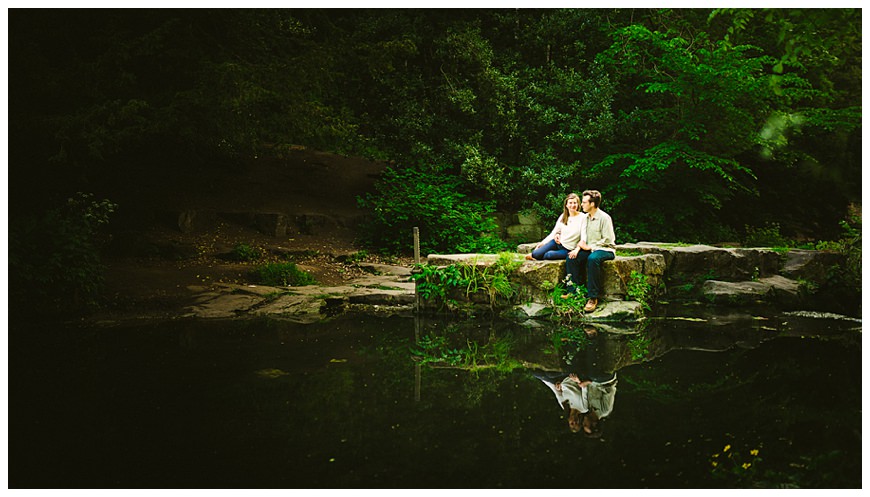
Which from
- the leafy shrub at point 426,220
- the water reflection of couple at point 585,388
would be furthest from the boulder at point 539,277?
the leafy shrub at point 426,220

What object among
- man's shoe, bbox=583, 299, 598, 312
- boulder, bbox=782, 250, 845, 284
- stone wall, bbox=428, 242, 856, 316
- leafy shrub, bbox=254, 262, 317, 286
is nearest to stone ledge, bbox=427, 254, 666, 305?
stone wall, bbox=428, 242, 856, 316

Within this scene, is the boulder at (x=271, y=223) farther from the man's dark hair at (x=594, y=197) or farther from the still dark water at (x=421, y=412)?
the man's dark hair at (x=594, y=197)

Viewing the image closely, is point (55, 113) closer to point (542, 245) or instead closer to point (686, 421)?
point (542, 245)

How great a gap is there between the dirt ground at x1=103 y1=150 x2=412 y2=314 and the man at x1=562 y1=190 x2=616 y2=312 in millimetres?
4225

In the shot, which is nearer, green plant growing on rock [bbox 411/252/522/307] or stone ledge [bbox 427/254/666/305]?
stone ledge [bbox 427/254/666/305]

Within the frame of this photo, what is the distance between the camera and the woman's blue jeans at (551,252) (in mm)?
8203

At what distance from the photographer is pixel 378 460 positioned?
332 centimetres

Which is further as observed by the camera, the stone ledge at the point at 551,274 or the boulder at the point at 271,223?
the boulder at the point at 271,223

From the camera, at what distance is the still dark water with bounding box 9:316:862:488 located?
10.5 feet

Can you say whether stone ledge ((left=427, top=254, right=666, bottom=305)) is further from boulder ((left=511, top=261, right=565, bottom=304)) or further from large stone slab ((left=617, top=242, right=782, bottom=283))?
large stone slab ((left=617, top=242, right=782, bottom=283))

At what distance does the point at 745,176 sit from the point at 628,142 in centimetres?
353

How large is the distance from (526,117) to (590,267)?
8.38 meters

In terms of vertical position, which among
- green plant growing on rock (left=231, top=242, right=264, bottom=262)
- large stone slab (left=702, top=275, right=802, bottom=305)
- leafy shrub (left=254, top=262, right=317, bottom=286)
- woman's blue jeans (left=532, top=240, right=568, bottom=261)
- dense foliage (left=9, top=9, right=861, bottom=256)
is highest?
dense foliage (left=9, top=9, right=861, bottom=256)

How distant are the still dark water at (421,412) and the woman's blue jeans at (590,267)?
1177 mm
